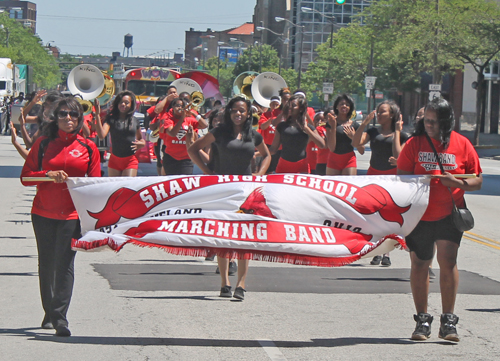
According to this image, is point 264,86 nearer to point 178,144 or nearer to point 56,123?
point 178,144

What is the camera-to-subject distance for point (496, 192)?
1961 centimetres

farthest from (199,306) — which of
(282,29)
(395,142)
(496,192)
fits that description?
(282,29)

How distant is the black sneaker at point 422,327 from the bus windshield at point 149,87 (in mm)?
26794

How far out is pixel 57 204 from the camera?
6246 millimetres

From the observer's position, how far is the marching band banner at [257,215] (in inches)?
245

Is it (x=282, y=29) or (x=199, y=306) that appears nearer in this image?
(x=199, y=306)

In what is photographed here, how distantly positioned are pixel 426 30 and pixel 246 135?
101 ft

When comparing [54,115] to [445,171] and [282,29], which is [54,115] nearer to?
[445,171]

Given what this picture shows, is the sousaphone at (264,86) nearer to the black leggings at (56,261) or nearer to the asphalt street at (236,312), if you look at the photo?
the asphalt street at (236,312)

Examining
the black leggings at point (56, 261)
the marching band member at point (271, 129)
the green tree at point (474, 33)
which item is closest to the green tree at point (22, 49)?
the green tree at point (474, 33)

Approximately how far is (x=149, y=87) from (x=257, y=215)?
1062 inches

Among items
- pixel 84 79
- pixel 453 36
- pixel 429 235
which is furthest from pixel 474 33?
pixel 429 235

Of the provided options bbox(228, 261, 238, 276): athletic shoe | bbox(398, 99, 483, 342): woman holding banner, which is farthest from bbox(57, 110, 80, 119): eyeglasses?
bbox(228, 261, 238, 276): athletic shoe

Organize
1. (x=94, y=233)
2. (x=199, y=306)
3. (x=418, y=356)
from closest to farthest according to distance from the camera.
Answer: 1. (x=418, y=356)
2. (x=94, y=233)
3. (x=199, y=306)
